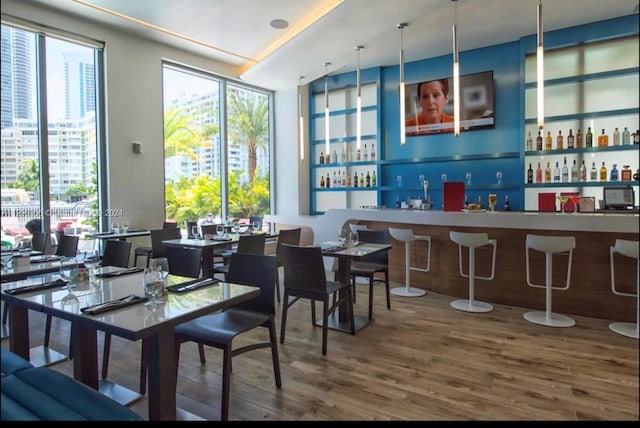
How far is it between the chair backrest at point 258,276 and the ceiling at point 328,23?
3284 mm

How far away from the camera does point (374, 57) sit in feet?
21.4

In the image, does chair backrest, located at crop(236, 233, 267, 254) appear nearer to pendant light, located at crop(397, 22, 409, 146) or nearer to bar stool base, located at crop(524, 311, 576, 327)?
pendant light, located at crop(397, 22, 409, 146)

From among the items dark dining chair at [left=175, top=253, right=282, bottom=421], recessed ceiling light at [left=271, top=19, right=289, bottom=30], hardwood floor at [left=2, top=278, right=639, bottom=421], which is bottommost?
hardwood floor at [left=2, top=278, right=639, bottom=421]

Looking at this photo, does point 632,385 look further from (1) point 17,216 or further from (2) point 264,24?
(2) point 264,24

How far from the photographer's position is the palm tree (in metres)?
7.56

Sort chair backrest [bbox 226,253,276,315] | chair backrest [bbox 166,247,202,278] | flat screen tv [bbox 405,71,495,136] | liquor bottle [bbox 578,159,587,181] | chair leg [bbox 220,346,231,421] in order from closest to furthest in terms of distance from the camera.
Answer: chair leg [bbox 220,346,231,421] → chair backrest [bbox 226,253,276,315] → chair backrest [bbox 166,247,202,278] → liquor bottle [bbox 578,159,587,181] → flat screen tv [bbox 405,71,495,136]

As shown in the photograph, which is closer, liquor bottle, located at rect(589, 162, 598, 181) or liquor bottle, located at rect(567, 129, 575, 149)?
liquor bottle, located at rect(589, 162, 598, 181)

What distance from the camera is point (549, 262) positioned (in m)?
3.92

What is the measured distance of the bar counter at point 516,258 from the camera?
12.6 ft

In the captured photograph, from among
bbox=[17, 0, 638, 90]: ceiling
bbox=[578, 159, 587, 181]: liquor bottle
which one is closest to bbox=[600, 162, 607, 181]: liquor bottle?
bbox=[578, 159, 587, 181]: liquor bottle

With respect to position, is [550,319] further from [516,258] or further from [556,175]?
[556,175]

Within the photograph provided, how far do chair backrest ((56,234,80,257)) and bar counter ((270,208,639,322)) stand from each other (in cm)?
341

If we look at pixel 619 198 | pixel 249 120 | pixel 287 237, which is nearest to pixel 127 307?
pixel 287 237

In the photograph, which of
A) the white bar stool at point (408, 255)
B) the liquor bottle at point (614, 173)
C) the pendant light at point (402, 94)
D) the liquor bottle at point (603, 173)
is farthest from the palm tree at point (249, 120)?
the liquor bottle at point (614, 173)
